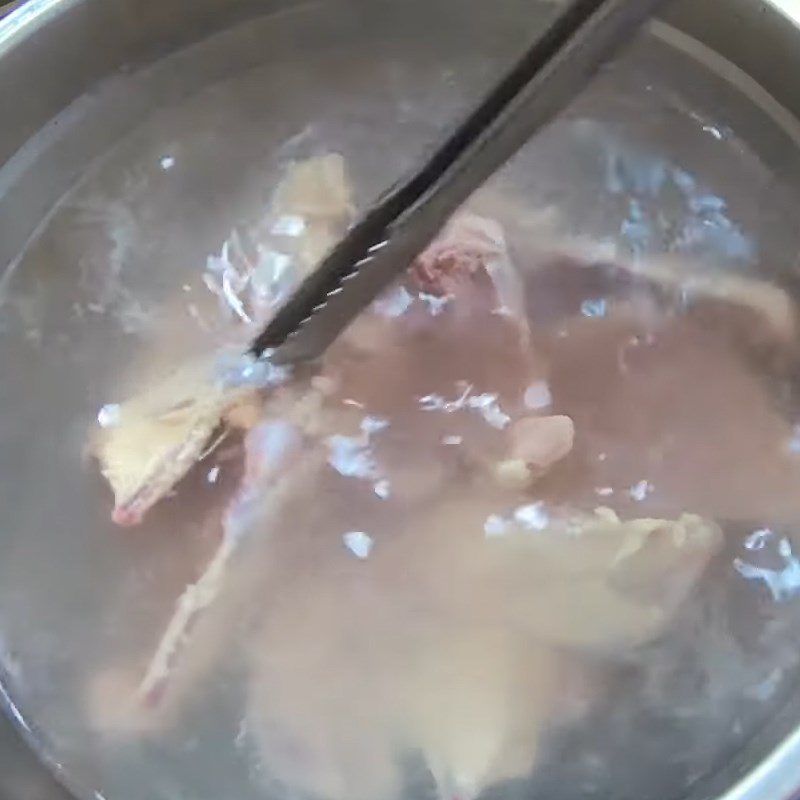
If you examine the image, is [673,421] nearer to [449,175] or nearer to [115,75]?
[449,175]

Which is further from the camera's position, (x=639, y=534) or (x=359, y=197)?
(x=359, y=197)

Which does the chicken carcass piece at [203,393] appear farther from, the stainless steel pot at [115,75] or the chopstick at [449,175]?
the stainless steel pot at [115,75]

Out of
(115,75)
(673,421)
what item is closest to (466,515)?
(673,421)

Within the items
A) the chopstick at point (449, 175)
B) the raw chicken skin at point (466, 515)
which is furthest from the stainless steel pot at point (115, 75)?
the chopstick at point (449, 175)

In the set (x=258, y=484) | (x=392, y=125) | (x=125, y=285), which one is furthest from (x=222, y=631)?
(x=392, y=125)

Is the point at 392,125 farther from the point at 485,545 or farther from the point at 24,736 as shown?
the point at 24,736

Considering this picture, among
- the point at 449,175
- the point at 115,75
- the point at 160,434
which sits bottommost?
the point at 160,434
